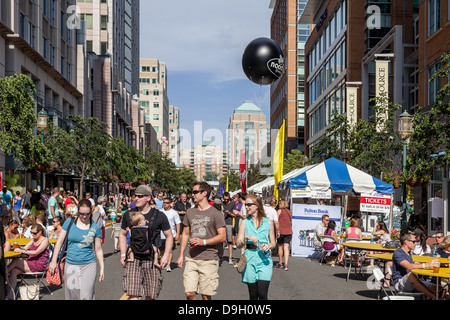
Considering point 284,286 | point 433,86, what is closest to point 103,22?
point 433,86

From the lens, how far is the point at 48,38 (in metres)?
46.6

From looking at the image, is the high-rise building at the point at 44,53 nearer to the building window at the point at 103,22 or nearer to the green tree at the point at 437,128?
the green tree at the point at 437,128

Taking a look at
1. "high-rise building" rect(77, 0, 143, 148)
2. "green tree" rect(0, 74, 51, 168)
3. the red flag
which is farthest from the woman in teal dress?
"high-rise building" rect(77, 0, 143, 148)

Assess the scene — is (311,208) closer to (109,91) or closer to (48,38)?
(48,38)

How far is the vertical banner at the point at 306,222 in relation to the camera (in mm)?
18594

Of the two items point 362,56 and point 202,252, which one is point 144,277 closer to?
point 202,252

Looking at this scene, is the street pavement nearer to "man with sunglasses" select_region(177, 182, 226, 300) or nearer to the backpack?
"man with sunglasses" select_region(177, 182, 226, 300)

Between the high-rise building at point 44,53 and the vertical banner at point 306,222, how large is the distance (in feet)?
71.1

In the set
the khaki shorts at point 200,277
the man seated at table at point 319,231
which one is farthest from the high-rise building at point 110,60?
the khaki shorts at point 200,277

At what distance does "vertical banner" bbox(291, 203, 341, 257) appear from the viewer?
18594 millimetres

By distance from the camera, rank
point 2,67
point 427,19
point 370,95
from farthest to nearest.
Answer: point 370,95, point 2,67, point 427,19

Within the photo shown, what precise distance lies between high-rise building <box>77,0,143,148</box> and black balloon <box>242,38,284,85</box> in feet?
152
